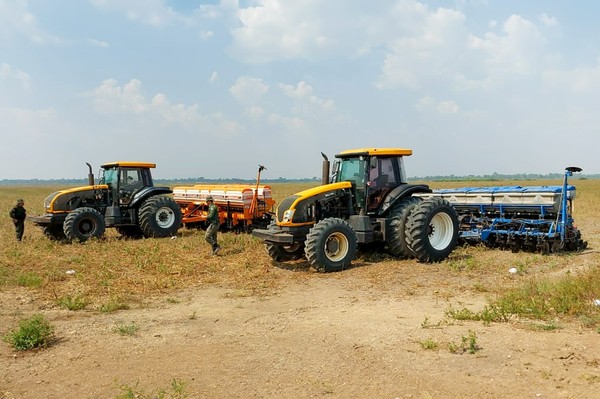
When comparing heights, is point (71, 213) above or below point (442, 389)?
above

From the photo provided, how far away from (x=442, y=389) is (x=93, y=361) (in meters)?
3.36

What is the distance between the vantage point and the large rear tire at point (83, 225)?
13.3 metres

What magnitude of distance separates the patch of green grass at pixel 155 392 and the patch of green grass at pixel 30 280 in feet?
17.2

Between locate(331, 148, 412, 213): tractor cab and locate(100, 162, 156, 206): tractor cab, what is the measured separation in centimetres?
717

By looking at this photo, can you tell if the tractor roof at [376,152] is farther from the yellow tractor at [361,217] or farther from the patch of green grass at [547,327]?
the patch of green grass at [547,327]

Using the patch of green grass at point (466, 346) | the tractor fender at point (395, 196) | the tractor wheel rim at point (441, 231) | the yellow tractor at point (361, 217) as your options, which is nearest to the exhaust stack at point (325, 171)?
the yellow tractor at point (361, 217)

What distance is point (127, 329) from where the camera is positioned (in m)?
5.89

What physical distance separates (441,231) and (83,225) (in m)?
9.48

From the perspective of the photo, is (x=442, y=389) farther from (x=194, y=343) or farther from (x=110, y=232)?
(x=110, y=232)

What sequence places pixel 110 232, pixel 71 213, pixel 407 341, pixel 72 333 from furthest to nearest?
pixel 110 232
pixel 71 213
pixel 72 333
pixel 407 341

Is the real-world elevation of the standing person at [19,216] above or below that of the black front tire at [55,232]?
above

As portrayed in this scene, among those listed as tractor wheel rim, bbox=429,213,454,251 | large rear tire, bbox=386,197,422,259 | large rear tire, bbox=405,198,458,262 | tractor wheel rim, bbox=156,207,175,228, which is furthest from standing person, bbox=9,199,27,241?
tractor wheel rim, bbox=429,213,454,251

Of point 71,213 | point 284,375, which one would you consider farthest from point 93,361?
point 71,213

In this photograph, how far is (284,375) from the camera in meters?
4.56
